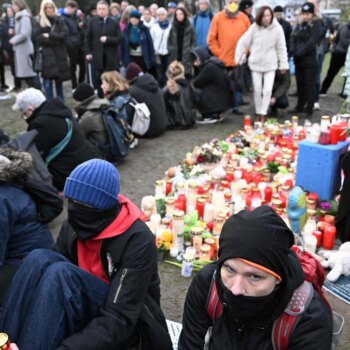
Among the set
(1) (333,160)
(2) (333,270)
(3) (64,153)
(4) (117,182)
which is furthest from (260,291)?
(3) (64,153)

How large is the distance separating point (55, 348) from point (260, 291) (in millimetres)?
892

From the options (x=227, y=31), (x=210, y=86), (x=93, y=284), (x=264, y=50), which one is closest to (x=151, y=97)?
(x=210, y=86)

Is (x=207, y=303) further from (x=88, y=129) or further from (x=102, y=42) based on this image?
(x=102, y=42)

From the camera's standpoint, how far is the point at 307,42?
7.34m

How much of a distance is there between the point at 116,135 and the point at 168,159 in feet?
2.73

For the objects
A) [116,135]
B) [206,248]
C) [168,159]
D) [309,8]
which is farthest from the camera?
[309,8]

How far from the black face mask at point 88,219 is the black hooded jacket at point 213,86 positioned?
5.54 meters

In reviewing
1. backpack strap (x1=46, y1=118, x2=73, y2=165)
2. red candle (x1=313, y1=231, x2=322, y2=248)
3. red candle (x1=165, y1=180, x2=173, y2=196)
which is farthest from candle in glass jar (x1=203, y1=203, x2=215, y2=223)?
backpack strap (x1=46, y1=118, x2=73, y2=165)

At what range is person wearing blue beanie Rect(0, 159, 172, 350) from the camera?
1.96m

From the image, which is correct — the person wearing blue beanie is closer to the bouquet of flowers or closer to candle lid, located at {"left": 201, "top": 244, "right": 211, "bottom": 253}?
candle lid, located at {"left": 201, "top": 244, "right": 211, "bottom": 253}

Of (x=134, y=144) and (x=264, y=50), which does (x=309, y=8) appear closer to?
(x=264, y=50)

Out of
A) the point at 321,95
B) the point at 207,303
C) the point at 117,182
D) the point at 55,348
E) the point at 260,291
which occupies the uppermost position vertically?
the point at 117,182

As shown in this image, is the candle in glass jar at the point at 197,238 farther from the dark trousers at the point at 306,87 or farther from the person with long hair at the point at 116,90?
the dark trousers at the point at 306,87

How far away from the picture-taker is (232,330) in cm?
188
